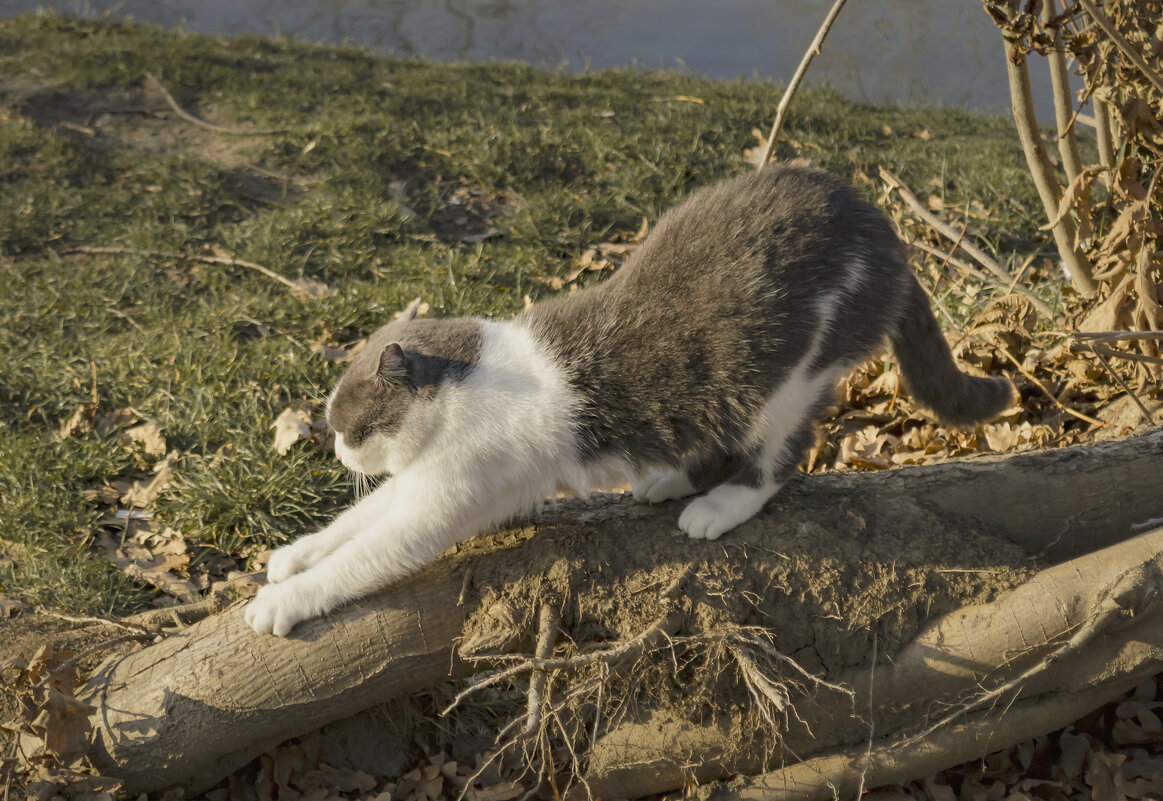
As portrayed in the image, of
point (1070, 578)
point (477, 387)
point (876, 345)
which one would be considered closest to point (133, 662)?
point (477, 387)

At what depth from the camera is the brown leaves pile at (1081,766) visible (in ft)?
8.98

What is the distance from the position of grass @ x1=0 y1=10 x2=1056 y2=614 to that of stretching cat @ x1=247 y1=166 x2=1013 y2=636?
1110 mm

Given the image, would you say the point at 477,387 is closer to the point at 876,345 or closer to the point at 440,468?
the point at 440,468

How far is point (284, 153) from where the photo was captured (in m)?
6.73

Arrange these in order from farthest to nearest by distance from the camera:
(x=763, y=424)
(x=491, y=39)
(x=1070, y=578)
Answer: (x=491, y=39)
(x=763, y=424)
(x=1070, y=578)

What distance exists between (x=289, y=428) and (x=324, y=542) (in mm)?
1250

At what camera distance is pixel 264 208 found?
6164 mm

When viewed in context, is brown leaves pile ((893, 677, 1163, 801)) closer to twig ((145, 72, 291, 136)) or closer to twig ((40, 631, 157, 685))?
twig ((40, 631, 157, 685))

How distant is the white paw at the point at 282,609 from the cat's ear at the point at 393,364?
2.21ft

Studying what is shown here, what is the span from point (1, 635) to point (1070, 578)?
3368mm

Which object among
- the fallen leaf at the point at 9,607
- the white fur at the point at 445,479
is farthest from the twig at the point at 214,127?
the white fur at the point at 445,479

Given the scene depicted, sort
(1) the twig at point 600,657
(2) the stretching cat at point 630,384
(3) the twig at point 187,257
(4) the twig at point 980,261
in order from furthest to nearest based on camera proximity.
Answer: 1. (3) the twig at point 187,257
2. (4) the twig at point 980,261
3. (2) the stretching cat at point 630,384
4. (1) the twig at point 600,657

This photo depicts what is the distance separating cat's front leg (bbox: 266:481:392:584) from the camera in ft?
9.40

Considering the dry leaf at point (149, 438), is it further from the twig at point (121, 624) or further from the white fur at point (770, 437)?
the white fur at point (770, 437)
